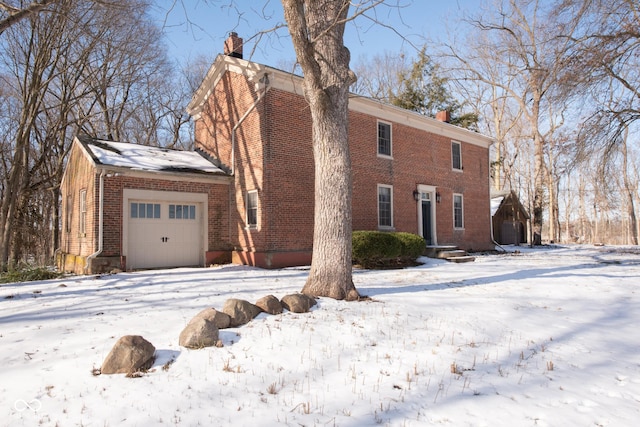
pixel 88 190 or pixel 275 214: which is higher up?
pixel 88 190

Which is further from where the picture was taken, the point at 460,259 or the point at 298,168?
the point at 460,259

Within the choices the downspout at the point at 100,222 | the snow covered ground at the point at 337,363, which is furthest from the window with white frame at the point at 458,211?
the downspout at the point at 100,222

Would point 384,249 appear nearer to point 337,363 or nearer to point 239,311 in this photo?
point 239,311

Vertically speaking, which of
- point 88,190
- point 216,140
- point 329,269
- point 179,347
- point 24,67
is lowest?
point 179,347

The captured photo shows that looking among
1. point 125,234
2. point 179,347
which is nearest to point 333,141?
point 179,347

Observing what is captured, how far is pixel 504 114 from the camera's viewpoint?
113 ft

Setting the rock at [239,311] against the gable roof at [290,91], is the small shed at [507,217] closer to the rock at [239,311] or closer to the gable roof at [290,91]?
the gable roof at [290,91]

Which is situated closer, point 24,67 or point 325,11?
point 325,11

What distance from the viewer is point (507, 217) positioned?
28.5 meters

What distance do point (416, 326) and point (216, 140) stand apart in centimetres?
1150

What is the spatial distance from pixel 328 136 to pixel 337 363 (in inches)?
156

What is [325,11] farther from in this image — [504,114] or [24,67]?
[504,114]

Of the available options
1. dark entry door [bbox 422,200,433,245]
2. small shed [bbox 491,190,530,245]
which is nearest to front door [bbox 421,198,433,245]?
dark entry door [bbox 422,200,433,245]

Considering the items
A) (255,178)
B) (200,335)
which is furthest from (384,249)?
(200,335)
